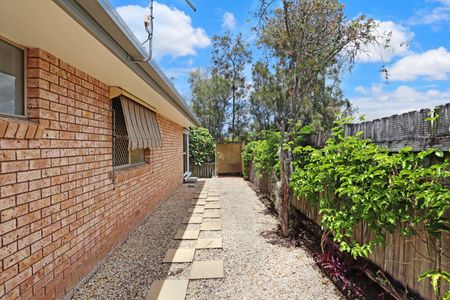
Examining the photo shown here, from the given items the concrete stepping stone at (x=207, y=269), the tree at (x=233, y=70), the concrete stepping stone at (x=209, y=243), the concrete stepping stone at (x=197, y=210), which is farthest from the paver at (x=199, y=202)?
the tree at (x=233, y=70)

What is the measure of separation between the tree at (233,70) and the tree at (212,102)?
0.68m

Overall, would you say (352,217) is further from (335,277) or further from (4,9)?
(4,9)

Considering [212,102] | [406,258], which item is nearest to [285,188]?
[406,258]

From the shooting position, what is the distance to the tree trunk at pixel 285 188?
5.14m

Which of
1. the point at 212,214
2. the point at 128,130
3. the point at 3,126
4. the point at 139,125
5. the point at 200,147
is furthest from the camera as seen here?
the point at 200,147

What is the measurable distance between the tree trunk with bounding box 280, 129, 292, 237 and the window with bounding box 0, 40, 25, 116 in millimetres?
3957

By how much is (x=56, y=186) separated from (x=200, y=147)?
1417 centimetres

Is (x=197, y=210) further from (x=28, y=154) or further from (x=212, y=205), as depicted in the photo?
(x=28, y=154)

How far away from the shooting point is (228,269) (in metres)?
3.88

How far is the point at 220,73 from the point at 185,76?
115 inches

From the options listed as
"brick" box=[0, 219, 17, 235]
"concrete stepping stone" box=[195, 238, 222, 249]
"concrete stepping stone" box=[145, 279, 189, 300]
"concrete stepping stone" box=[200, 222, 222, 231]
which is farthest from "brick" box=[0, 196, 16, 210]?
"concrete stepping stone" box=[200, 222, 222, 231]

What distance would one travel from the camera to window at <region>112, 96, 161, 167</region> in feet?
16.2

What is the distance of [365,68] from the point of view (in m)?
5.64

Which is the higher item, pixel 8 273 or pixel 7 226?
pixel 7 226
